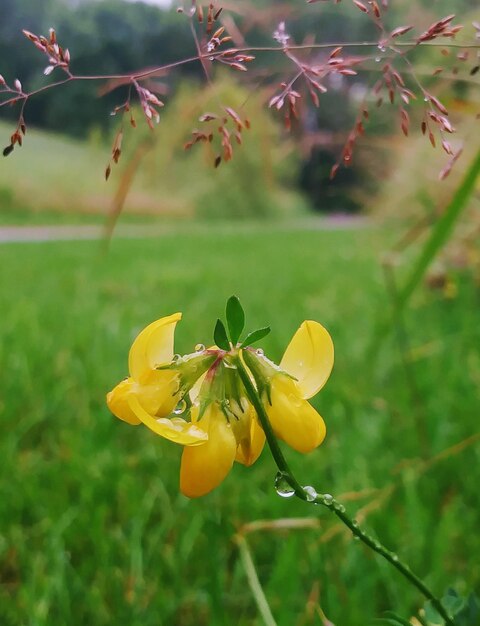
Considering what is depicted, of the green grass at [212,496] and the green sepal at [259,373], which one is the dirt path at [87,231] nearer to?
the green grass at [212,496]

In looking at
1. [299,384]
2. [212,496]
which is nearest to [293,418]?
[299,384]

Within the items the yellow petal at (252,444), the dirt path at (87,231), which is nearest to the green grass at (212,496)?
the yellow petal at (252,444)

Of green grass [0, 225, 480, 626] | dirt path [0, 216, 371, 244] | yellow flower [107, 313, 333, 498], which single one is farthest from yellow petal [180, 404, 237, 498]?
dirt path [0, 216, 371, 244]

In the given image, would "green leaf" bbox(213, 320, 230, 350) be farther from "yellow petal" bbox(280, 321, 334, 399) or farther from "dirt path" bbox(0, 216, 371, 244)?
"dirt path" bbox(0, 216, 371, 244)

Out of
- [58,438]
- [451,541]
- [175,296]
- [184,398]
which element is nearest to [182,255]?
[175,296]

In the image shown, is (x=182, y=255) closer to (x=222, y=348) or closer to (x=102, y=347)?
(x=102, y=347)

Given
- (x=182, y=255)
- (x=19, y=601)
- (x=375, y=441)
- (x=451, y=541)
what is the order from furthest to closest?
(x=182, y=255), (x=375, y=441), (x=451, y=541), (x=19, y=601)
